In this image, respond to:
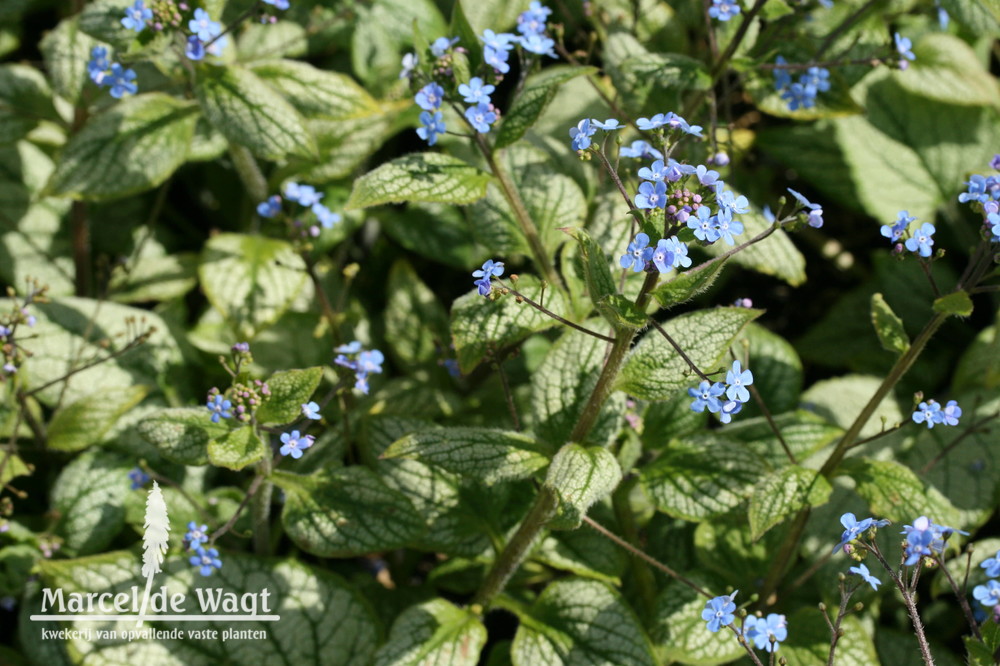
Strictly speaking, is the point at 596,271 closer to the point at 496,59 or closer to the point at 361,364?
the point at 496,59

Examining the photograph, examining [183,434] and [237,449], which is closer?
[237,449]

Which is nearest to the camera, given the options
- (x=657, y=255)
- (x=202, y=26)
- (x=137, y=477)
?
(x=657, y=255)

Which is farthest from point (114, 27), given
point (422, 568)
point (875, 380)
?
point (875, 380)

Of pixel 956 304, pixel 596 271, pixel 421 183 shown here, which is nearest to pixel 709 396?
pixel 596 271

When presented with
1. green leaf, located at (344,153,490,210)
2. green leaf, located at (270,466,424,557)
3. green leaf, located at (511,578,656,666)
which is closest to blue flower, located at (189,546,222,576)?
green leaf, located at (270,466,424,557)

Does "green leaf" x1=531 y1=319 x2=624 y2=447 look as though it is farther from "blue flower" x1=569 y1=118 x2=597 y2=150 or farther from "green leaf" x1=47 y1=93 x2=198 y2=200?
"green leaf" x1=47 y1=93 x2=198 y2=200

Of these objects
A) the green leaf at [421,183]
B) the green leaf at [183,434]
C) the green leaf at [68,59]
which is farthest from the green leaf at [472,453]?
the green leaf at [68,59]

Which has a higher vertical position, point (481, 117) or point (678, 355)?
point (481, 117)
